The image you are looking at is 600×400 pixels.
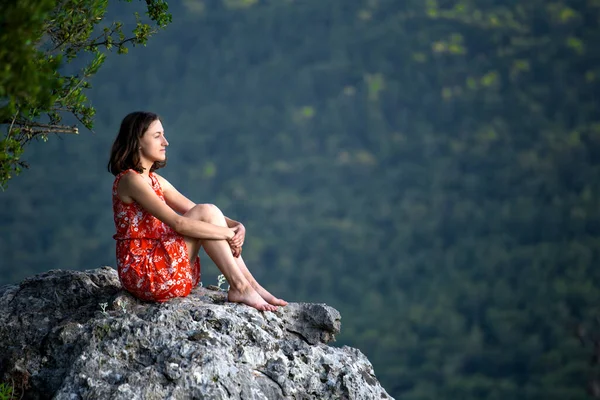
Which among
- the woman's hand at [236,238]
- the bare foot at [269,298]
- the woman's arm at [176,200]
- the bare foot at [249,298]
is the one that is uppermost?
the woman's arm at [176,200]

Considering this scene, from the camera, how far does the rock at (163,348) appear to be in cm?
396

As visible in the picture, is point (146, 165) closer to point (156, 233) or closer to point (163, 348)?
point (156, 233)

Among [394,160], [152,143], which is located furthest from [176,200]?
[394,160]

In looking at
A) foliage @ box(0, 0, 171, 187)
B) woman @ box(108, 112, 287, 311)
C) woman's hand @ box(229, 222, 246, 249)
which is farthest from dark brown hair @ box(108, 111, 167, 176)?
woman's hand @ box(229, 222, 246, 249)

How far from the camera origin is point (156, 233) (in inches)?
185

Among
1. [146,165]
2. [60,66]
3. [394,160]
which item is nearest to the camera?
Answer: [60,66]

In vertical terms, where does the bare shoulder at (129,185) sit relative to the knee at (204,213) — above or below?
above

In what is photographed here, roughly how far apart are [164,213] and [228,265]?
0.45 metres

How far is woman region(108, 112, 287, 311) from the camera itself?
14.9 ft

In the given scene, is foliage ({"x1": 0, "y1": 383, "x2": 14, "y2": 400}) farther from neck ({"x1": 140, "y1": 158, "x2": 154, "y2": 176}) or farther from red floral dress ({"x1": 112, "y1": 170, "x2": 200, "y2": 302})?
neck ({"x1": 140, "y1": 158, "x2": 154, "y2": 176})

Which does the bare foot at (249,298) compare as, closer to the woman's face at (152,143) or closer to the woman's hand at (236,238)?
the woman's hand at (236,238)

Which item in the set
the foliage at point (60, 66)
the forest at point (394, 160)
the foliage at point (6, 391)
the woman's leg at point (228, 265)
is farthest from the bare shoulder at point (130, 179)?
the forest at point (394, 160)

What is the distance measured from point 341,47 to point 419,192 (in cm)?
374

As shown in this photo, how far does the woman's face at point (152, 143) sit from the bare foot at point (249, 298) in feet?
2.80
